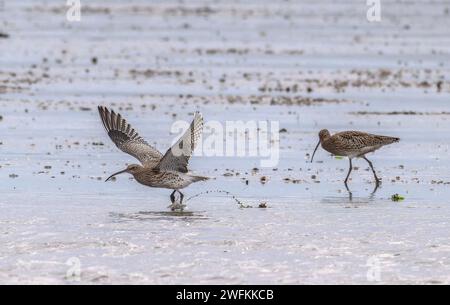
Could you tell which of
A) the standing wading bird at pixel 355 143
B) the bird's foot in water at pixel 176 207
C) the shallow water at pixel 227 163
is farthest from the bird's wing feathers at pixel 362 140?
the bird's foot in water at pixel 176 207

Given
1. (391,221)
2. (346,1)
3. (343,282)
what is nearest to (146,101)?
(391,221)

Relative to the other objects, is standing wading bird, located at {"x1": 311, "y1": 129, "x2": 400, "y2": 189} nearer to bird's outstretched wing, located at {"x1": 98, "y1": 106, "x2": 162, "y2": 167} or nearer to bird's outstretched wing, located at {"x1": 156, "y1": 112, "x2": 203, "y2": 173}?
bird's outstretched wing, located at {"x1": 98, "y1": 106, "x2": 162, "y2": 167}

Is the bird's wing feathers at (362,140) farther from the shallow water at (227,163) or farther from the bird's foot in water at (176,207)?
the bird's foot in water at (176,207)

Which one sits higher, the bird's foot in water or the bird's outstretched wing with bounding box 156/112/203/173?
the bird's outstretched wing with bounding box 156/112/203/173

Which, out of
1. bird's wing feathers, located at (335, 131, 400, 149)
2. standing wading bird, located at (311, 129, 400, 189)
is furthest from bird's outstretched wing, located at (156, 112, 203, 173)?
bird's wing feathers, located at (335, 131, 400, 149)

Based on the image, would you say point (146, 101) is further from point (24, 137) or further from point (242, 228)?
point (242, 228)

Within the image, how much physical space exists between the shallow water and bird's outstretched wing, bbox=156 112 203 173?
0.58 meters

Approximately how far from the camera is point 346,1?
6812 centimetres

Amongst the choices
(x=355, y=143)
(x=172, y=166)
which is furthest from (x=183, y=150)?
(x=355, y=143)

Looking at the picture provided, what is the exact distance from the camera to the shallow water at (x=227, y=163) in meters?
12.5

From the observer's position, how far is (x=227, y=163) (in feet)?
64.4

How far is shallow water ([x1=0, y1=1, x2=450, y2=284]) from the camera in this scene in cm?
1252

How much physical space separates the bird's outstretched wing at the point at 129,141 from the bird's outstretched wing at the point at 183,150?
1.86ft

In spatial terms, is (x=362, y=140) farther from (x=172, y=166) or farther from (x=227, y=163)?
(x=172, y=166)
